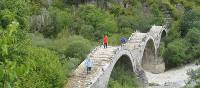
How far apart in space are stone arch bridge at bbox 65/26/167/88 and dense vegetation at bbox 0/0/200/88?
82cm

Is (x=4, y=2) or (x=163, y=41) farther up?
(x=4, y=2)

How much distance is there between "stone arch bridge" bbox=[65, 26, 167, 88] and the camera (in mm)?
25047

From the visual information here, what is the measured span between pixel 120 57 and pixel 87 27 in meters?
11.4

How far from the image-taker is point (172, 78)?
45.8 metres

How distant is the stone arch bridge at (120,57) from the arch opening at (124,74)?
0.28 m

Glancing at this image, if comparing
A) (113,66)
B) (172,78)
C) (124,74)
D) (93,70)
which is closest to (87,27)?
(124,74)

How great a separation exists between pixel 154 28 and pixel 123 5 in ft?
23.2

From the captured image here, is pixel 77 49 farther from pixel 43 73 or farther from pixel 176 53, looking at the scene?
pixel 176 53

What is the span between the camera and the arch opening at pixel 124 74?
115 feet

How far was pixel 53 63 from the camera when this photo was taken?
22.6m

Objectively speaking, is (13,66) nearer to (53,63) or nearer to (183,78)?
(53,63)

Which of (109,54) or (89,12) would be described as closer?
(109,54)

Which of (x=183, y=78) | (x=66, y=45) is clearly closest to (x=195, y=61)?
(x=183, y=78)

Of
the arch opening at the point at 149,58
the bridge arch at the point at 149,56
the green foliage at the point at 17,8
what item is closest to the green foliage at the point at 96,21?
the bridge arch at the point at 149,56
